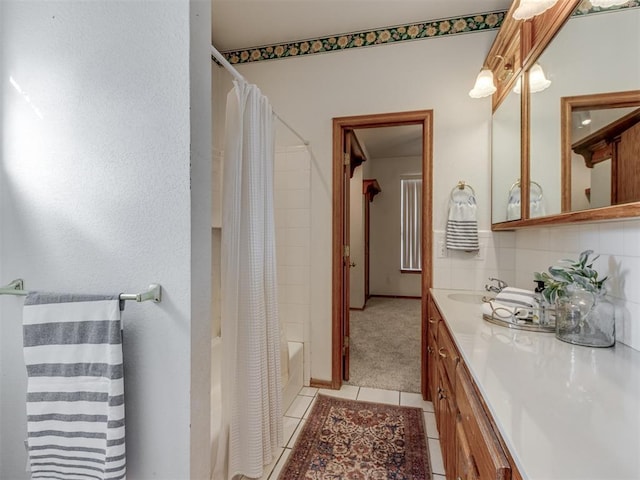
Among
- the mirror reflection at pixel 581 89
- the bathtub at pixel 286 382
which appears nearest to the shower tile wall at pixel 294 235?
the bathtub at pixel 286 382

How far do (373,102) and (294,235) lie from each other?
1.19 metres

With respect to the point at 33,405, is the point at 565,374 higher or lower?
higher

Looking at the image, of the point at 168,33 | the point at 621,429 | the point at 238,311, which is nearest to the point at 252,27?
the point at 168,33

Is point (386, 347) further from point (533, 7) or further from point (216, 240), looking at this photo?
point (533, 7)

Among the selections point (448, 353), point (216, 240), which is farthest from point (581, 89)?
point (216, 240)

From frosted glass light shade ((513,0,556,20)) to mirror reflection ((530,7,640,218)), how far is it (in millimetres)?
114

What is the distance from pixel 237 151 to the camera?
4.44 ft

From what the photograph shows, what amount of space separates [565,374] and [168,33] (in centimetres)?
144

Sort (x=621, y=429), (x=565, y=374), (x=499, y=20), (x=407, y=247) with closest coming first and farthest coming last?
1. (x=621, y=429)
2. (x=565, y=374)
3. (x=499, y=20)
4. (x=407, y=247)

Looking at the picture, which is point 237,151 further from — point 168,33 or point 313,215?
point 313,215

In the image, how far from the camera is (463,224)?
2117 millimetres

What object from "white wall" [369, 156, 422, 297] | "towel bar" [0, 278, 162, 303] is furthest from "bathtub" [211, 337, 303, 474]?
"white wall" [369, 156, 422, 297]

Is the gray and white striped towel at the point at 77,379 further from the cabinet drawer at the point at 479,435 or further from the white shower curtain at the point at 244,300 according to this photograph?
the cabinet drawer at the point at 479,435

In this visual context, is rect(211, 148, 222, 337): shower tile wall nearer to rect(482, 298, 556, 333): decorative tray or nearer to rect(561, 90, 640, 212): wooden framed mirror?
rect(482, 298, 556, 333): decorative tray
